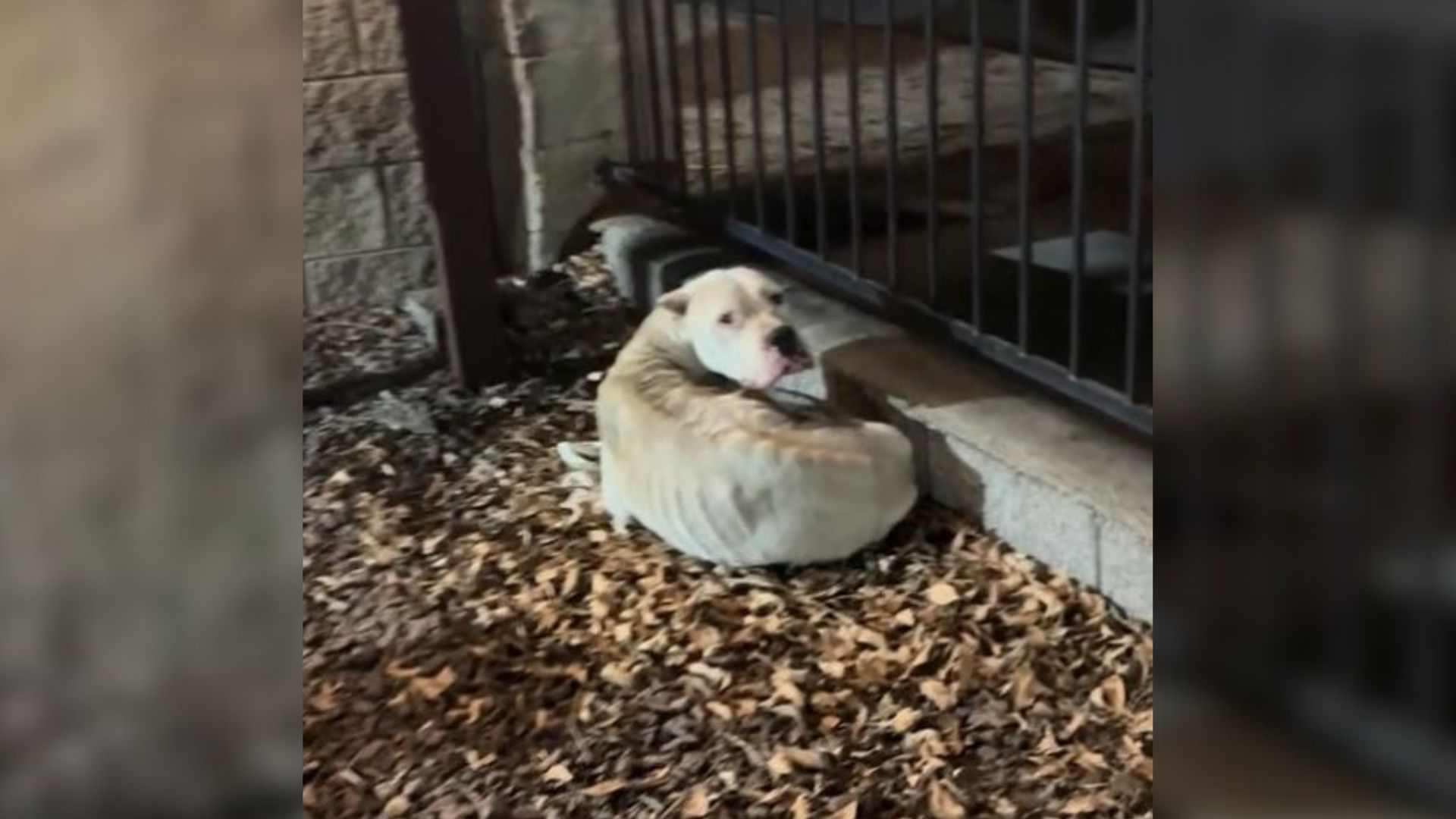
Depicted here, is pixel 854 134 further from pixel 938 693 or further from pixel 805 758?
pixel 805 758

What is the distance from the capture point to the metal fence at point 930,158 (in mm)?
2766

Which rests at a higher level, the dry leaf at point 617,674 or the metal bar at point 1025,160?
the metal bar at point 1025,160

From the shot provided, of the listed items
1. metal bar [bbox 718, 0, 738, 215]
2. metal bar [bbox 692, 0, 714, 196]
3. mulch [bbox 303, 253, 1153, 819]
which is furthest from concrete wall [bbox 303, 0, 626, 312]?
mulch [bbox 303, 253, 1153, 819]

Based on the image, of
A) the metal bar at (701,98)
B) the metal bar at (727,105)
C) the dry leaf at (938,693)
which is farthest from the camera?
the metal bar at (701,98)

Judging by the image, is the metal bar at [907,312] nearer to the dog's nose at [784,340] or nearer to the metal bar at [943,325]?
the metal bar at [943,325]

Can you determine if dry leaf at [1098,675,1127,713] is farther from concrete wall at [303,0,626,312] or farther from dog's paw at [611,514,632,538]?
concrete wall at [303,0,626,312]

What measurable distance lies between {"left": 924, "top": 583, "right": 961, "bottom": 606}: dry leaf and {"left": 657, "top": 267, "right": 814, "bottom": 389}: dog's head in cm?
49

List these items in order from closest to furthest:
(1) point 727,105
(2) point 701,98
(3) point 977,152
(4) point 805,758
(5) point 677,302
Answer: (4) point 805,758, (3) point 977,152, (5) point 677,302, (1) point 727,105, (2) point 701,98

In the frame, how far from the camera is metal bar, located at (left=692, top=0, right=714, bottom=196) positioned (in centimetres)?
376

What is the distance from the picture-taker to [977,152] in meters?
2.78

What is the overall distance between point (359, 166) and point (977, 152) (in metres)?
1.89
